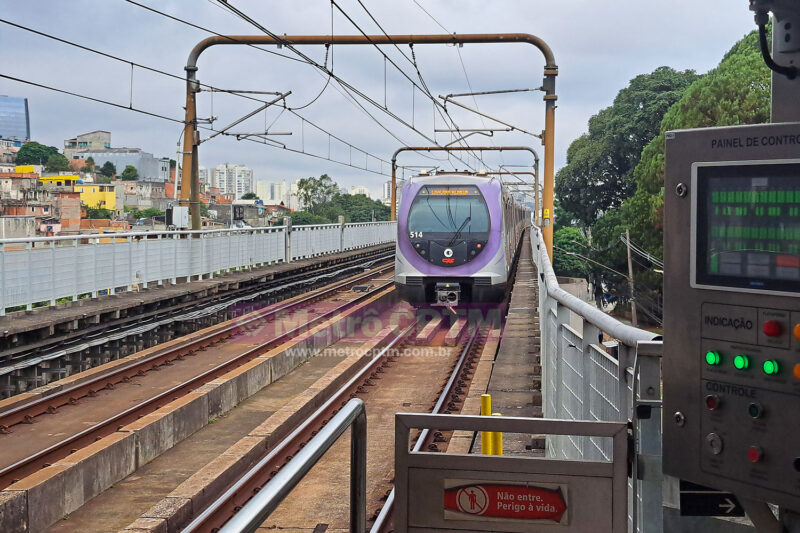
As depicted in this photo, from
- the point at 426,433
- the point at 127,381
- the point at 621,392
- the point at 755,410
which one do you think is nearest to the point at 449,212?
the point at 127,381

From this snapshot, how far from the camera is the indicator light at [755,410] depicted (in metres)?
2.15

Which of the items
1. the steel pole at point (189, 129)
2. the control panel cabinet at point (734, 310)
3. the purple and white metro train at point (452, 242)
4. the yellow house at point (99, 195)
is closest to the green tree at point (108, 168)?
the yellow house at point (99, 195)

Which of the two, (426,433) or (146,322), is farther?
(146,322)

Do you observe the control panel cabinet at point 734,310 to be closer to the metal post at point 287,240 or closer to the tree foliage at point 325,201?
the metal post at point 287,240

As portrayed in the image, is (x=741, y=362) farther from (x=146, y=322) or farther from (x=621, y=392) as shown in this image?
(x=146, y=322)

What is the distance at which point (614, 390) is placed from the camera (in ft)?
9.94

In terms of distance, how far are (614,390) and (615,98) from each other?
167 feet

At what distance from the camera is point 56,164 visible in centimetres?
5741

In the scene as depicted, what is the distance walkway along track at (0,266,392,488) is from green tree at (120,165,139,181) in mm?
46661

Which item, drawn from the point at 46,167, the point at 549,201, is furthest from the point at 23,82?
the point at 46,167

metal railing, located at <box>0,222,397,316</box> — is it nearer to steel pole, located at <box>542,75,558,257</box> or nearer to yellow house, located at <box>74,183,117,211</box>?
steel pole, located at <box>542,75,558,257</box>

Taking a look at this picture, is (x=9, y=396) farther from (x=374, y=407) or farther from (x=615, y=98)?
(x=615, y=98)

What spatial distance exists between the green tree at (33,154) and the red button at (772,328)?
59.8 m

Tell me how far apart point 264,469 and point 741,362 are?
21.2 feet
